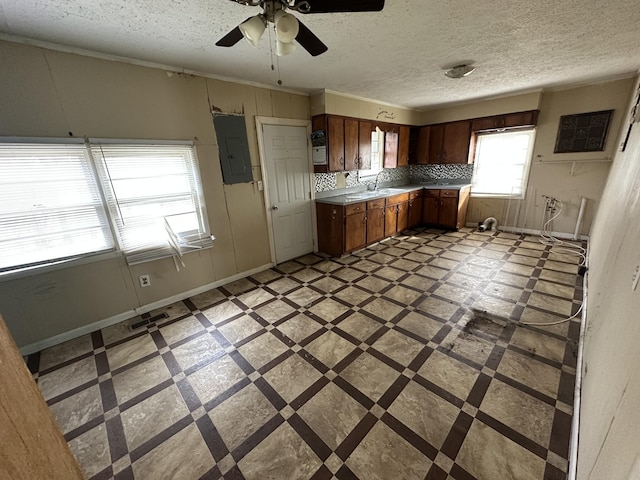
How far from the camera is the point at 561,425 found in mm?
1452

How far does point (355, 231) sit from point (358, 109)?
1979 millimetres

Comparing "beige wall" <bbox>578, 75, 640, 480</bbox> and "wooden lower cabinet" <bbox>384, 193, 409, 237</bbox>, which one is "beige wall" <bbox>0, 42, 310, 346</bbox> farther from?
"beige wall" <bbox>578, 75, 640, 480</bbox>

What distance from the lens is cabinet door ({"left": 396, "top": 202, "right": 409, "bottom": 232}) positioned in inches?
192

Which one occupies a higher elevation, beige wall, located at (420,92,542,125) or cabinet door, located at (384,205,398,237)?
beige wall, located at (420,92,542,125)

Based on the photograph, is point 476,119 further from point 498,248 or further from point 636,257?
point 636,257

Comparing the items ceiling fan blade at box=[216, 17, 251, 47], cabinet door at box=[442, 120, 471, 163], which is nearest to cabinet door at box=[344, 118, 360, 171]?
cabinet door at box=[442, 120, 471, 163]

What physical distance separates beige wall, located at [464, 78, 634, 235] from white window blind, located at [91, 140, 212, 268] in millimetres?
5067

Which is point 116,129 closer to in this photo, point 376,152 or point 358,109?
point 358,109

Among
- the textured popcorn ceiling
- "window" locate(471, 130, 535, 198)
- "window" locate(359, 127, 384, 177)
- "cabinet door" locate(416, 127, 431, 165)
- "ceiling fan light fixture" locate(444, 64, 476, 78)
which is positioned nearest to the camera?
the textured popcorn ceiling

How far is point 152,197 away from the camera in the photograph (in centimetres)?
262

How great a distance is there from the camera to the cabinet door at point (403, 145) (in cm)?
512

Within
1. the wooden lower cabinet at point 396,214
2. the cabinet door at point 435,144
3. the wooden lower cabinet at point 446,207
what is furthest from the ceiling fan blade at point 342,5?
the cabinet door at point 435,144

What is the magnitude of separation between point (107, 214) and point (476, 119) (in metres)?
5.77

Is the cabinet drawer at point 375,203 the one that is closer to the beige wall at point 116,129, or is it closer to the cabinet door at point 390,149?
the cabinet door at point 390,149
